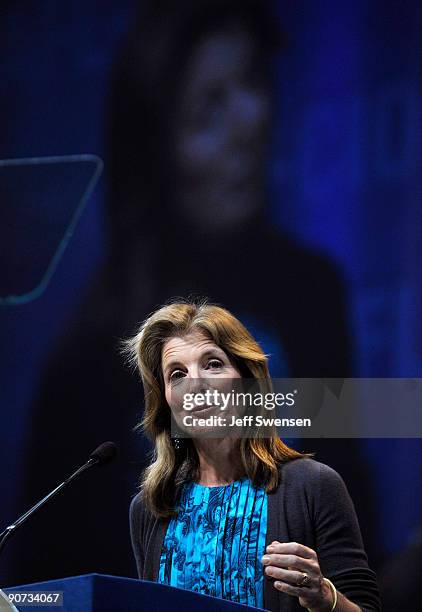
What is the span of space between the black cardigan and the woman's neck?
13cm

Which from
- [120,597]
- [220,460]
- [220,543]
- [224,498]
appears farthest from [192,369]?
[120,597]

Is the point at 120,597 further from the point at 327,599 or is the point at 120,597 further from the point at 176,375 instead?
the point at 176,375

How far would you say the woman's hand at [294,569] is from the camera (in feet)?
6.13

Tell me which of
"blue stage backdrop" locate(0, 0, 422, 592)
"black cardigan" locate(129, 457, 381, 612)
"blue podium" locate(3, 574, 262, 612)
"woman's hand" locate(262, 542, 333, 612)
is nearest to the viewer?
"blue podium" locate(3, 574, 262, 612)

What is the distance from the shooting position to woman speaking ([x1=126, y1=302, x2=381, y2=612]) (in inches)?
92.2

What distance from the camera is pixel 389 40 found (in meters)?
3.41

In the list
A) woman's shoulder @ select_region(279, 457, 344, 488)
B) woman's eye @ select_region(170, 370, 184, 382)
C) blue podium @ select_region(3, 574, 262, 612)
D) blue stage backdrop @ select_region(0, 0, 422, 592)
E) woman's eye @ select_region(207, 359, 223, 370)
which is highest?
blue stage backdrop @ select_region(0, 0, 422, 592)

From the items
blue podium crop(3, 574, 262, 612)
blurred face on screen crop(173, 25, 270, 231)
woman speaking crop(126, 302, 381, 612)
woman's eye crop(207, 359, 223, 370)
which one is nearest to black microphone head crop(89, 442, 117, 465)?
woman speaking crop(126, 302, 381, 612)

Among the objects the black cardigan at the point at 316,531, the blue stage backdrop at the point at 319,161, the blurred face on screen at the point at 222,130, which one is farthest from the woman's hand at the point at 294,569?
the blurred face on screen at the point at 222,130

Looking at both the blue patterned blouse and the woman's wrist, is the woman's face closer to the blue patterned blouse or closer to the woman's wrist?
the blue patterned blouse

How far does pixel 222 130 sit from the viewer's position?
139 inches

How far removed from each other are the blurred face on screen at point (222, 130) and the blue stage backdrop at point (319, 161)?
3.3 inches

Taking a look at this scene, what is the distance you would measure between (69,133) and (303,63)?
96 cm

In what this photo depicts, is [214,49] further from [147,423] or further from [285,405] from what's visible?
[147,423]
